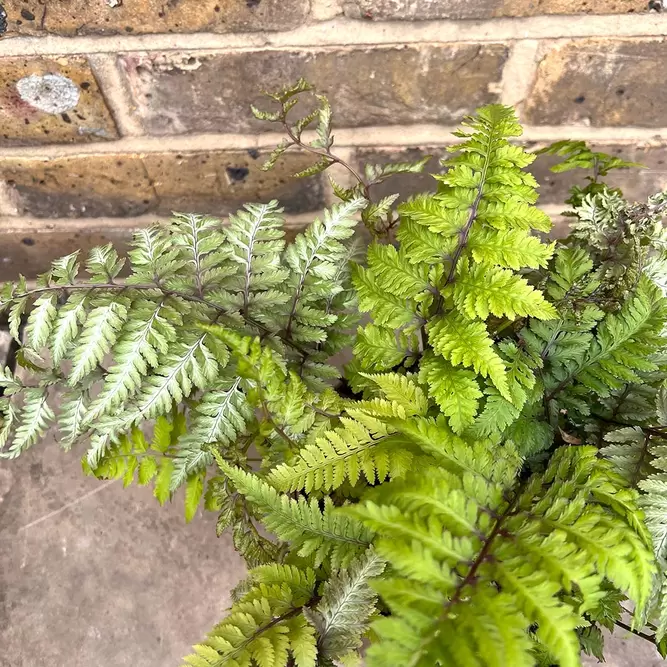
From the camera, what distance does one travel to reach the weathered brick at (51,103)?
3.38 ft

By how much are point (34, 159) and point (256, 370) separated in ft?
2.90

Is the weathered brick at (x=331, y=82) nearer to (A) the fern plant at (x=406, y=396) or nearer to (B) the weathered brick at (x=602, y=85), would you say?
(B) the weathered brick at (x=602, y=85)

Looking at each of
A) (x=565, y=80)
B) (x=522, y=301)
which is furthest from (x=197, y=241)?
(x=565, y=80)

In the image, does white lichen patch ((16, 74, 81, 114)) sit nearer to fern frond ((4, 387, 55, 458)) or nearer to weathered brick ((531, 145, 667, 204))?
fern frond ((4, 387, 55, 458))

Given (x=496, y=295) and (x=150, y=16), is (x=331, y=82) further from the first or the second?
(x=496, y=295)

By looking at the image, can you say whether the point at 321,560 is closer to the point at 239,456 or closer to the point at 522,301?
the point at 239,456

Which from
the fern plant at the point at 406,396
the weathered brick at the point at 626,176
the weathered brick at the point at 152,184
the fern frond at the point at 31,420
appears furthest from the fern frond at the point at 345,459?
the weathered brick at the point at 626,176

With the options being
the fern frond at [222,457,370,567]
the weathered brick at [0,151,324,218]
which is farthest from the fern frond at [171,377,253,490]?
the weathered brick at [0,151,324,218]

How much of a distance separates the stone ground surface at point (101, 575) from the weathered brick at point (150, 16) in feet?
2.89

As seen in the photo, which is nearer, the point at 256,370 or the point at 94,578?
the point at 256,370

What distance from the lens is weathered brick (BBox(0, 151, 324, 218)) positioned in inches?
47.1

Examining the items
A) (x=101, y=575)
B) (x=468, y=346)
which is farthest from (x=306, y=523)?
(x=101, y=575)

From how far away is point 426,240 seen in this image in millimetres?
753

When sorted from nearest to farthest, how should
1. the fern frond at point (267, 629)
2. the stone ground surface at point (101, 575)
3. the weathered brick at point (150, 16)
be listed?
the fern frond at point (267, 629)
the weathered brick at point (150, 16)
the stone ground surface at point (101, 575)
